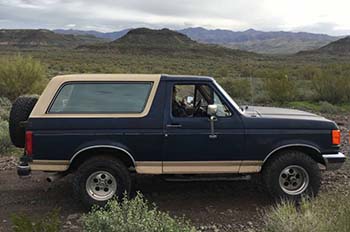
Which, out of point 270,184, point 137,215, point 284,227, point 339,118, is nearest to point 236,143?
point 270,184

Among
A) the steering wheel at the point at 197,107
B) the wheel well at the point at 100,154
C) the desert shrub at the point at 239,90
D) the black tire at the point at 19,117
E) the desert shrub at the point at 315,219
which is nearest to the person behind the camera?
the desert shrub at the point at 315,219

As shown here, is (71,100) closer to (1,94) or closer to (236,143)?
(236,143)

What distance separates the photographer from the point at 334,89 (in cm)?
2025

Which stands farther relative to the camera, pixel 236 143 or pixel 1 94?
pixel 1 94

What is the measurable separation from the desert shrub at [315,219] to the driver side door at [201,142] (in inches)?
69.8

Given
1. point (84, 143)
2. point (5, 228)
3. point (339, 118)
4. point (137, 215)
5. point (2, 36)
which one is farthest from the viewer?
point (2, 36)

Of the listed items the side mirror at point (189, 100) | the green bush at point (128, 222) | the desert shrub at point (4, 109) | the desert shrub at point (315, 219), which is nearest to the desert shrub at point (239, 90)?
the desert shrub at point (4, 109)

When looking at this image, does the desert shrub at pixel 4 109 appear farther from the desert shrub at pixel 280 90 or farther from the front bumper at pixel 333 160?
the desert shrub at pixel 280 90

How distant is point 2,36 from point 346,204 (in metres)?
192

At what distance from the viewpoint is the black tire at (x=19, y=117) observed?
21.8ft

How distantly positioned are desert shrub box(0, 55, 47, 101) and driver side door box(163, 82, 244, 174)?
1254cm

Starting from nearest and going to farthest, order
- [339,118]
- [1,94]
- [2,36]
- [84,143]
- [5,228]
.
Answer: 1. [5,228]
2. [84,143]
3. [339,118]
4. [1,94]
5. [2,36]

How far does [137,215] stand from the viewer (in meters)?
4.10

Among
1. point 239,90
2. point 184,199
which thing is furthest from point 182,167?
point 239,90
